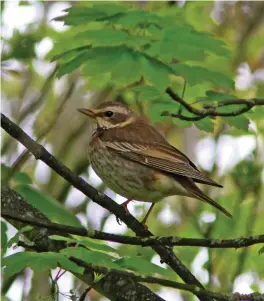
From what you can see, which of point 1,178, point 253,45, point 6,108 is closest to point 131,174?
point 1,178

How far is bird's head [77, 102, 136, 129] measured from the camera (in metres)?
6.12

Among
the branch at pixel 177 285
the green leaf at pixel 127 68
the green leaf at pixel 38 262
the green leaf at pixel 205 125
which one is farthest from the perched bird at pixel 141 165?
the green leaf at pixel 38 262

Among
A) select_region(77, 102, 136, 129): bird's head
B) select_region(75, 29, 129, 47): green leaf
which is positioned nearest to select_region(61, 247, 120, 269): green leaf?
select_region(75, 29, 129, 47): green leaf

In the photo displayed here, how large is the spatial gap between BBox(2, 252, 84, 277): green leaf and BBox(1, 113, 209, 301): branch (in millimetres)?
485

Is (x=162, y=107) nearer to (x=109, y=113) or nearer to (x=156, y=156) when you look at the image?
(x=156, y=156)

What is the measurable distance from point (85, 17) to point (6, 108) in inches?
121

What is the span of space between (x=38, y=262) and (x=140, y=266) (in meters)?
0.51

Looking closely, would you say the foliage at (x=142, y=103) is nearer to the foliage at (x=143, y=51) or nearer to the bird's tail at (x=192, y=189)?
the foliage at (x=143, y=51)

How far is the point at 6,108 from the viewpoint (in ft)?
24.5

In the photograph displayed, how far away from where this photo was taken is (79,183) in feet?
12.4

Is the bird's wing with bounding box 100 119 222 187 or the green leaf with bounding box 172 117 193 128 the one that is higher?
the bird's wing with bounding box 100 119 222 187

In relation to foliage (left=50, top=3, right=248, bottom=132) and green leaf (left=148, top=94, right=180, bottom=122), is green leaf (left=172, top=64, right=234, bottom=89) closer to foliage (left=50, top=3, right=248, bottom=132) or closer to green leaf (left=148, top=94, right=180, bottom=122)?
foliage (left=50, top=3, right=248, bottom=132)

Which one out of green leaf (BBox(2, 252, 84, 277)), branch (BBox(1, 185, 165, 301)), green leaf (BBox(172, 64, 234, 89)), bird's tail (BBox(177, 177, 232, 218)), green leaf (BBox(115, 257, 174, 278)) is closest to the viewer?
green leaf (BBox(2, 252, 84, 277))

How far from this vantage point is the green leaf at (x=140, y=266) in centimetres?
353
